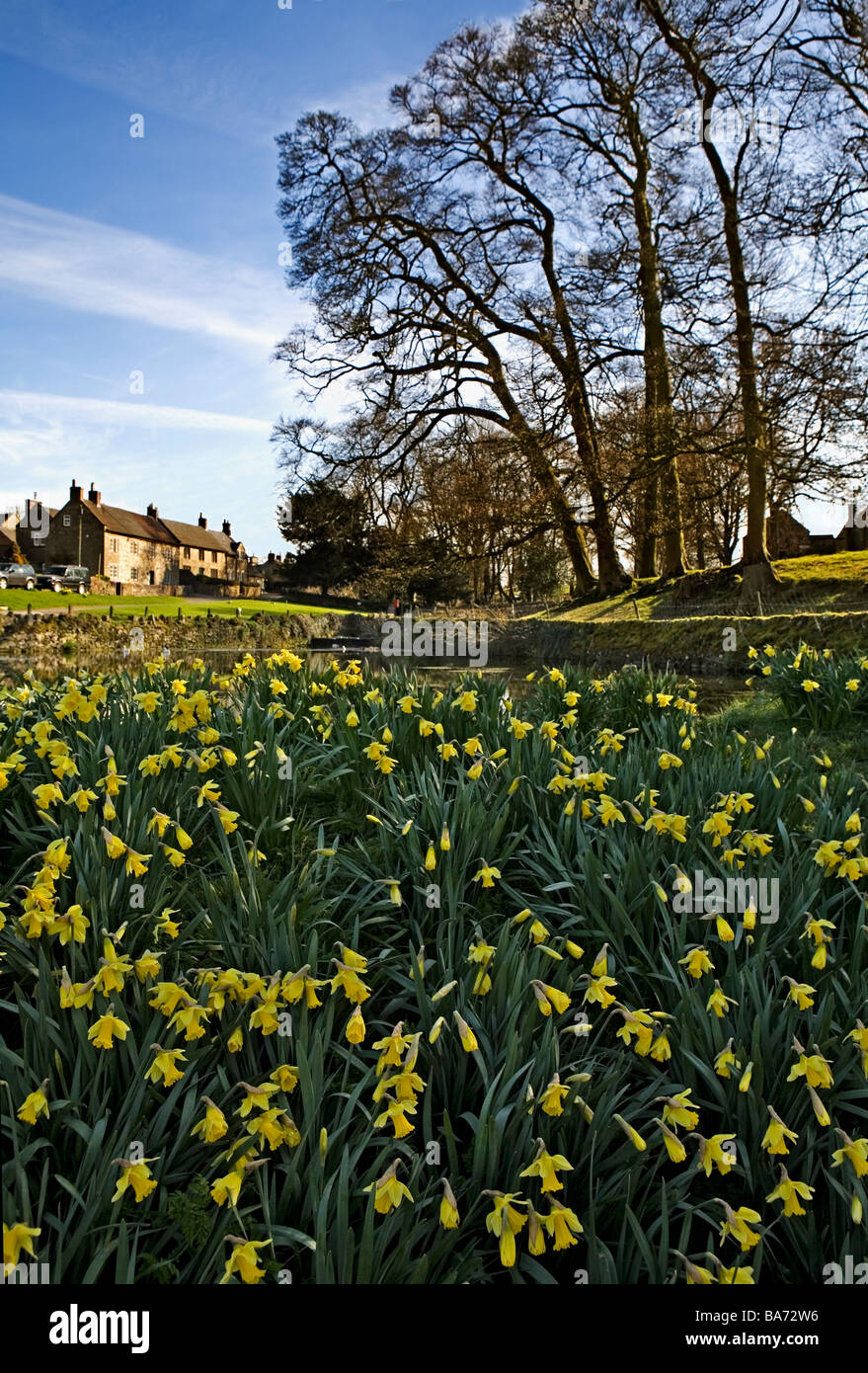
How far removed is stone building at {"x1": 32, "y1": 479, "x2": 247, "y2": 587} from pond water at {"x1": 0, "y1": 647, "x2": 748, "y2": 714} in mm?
42643

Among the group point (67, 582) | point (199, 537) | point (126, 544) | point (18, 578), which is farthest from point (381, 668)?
point (199, 537)

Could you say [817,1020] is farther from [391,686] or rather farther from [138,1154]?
[391,686]

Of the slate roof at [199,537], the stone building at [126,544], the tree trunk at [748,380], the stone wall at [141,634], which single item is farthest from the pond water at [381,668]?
the slate roof at [199,537]

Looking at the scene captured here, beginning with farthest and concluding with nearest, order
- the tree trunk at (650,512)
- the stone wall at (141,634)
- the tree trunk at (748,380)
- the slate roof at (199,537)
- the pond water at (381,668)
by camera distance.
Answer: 1. the slate roof at (199,537)
2. the stone wall at (141,634)
3. the tree trunk at (650,512)
4. the tree trunk at (748,380)
5. the pond water at (381,668)

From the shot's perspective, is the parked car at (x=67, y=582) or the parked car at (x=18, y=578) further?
the parked car at (x=67, y=582)

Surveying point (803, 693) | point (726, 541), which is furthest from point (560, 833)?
point (726, 541)

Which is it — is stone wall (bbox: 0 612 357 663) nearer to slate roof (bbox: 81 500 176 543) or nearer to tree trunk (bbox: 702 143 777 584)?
tree trunk (bbox: 702 143 777 584)

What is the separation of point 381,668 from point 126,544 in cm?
5746

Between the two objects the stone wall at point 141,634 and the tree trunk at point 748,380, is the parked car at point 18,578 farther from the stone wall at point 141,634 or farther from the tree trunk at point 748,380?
the tree trunk at point 748,380

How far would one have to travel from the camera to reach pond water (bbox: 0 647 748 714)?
29.2ft

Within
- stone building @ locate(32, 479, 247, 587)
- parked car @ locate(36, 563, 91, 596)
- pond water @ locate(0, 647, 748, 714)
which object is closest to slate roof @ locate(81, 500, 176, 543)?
stone building @ locate(32, 479, 247, 587)

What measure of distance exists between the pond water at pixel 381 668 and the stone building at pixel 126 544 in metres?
42.6

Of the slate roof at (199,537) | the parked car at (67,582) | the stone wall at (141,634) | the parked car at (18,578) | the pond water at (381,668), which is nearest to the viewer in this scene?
the pond water at (381,668)

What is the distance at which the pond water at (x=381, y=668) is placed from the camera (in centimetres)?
889
